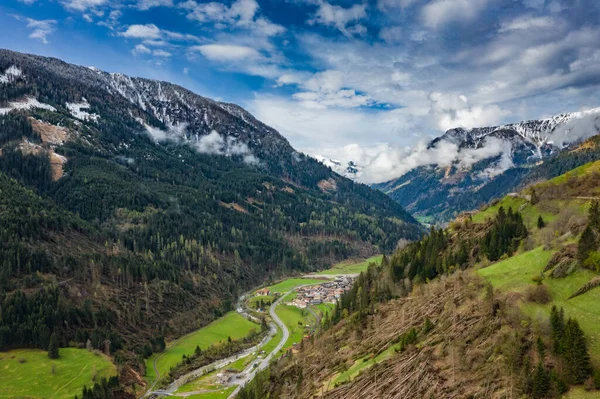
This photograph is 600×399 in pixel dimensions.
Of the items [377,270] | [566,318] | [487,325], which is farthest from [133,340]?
[566,318]

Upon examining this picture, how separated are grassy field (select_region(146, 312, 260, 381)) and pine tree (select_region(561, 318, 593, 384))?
10683cm

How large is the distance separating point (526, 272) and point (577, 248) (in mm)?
7340

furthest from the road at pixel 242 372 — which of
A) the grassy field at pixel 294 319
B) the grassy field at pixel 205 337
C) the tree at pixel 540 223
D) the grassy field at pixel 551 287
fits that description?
the tree at pixel 540 223

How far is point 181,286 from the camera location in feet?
592

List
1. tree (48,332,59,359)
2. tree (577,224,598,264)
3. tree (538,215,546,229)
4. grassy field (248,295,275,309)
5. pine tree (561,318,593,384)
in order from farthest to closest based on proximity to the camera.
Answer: grassy field (248,295,275,309)
tree (48,332,59,359)
tree (538,215,546,229)
tree (577,224,598,264)
pine tree (561,318,593,384)

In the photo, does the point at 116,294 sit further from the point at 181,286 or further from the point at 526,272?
the point at 526,272

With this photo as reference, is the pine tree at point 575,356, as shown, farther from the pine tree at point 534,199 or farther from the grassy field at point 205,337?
the grassy field at point 205,337

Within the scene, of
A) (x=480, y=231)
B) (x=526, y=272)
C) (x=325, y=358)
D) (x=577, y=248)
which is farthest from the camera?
(x=480, y=231)

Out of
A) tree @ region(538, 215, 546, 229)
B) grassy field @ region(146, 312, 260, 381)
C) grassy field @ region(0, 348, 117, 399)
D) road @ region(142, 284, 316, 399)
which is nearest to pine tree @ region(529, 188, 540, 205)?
Result: tree @ region(538, 215, 546, 229)

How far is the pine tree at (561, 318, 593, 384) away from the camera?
39031 mm

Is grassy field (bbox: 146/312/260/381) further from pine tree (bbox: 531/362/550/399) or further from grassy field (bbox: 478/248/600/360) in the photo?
pine tree (bbox: 531/362/550/399)

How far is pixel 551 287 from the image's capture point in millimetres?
53750

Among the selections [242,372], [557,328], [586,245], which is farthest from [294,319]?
[557,328]

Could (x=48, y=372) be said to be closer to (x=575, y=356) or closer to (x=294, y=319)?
(x=294, y=319)
